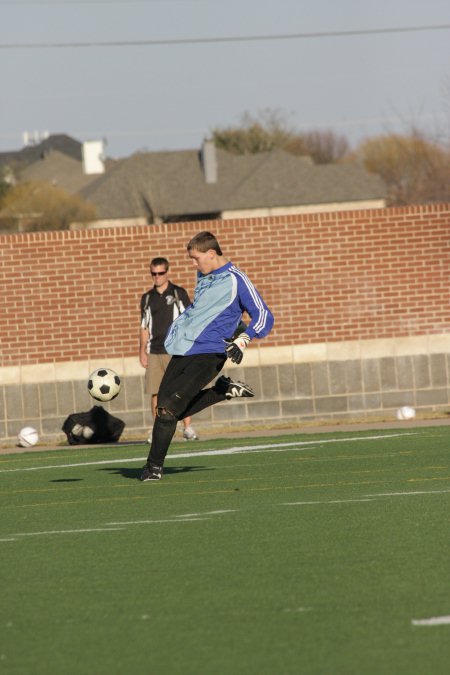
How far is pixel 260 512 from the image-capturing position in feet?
29.3

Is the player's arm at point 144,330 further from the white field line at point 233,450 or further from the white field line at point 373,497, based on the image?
the white field line at point 373,497

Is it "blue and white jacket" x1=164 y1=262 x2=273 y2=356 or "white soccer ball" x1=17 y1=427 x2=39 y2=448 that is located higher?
"blue and white jacket" x1=164 y1=262 x2=273 y2=356

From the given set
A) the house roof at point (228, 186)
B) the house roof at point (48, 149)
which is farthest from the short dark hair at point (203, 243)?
the house roof at point (48, 149)

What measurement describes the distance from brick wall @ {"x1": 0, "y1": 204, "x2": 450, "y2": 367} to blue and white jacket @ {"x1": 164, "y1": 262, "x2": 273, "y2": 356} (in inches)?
330

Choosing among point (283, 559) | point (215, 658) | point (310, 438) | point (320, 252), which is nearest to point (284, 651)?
point (215, 658)

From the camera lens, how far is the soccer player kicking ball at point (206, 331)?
10.8 m

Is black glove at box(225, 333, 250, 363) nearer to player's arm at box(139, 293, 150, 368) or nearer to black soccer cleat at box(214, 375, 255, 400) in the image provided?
black soccer cleat at box(214, 375, 255, 400)

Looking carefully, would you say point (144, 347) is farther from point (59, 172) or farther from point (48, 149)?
point (48, 149)

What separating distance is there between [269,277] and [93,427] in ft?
11.8

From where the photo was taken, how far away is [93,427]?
1739 centimetres

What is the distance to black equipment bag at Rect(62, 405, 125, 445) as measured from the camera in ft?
56.5

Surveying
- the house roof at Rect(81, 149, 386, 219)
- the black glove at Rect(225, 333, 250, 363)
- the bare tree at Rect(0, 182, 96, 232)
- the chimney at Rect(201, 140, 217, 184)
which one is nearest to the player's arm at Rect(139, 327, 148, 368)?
the black glove at Rect(225, 333, 250, 363)

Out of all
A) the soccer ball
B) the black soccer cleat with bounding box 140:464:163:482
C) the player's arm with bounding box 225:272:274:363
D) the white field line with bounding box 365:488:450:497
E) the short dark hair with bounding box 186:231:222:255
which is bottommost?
the white field line with bounding box 365:488:450:497

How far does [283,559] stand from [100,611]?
4.22 feet
